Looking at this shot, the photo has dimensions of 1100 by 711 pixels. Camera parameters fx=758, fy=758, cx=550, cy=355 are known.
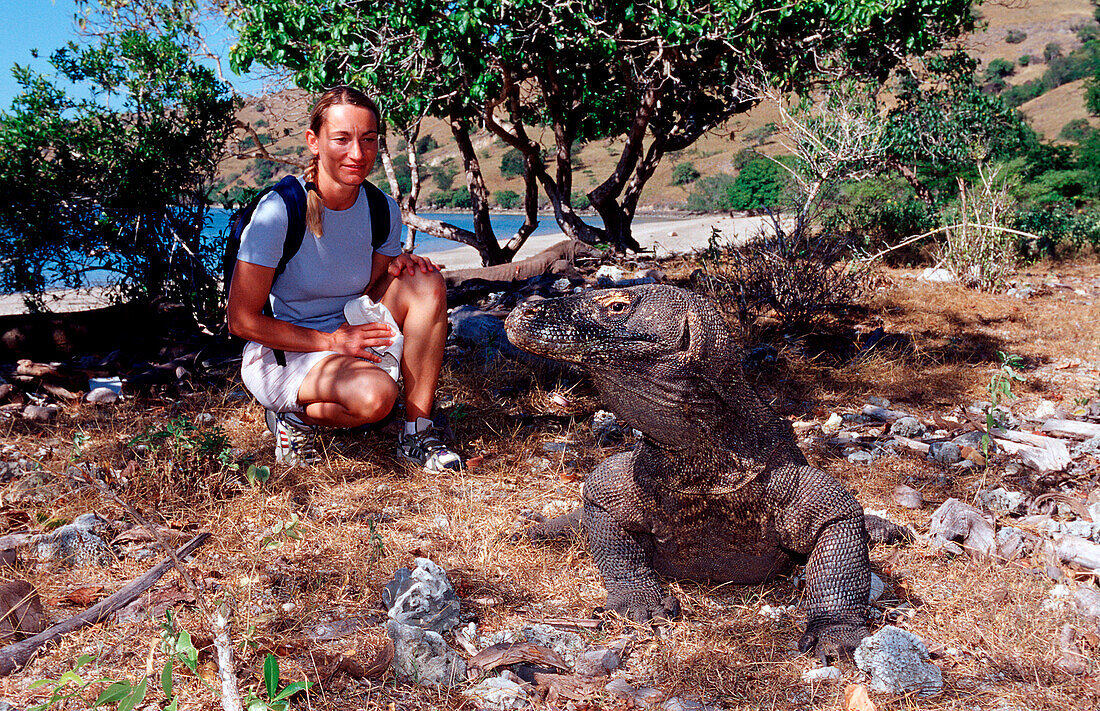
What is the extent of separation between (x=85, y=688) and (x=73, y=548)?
101 centimetres

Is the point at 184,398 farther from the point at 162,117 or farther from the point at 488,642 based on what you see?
the point at 488,642

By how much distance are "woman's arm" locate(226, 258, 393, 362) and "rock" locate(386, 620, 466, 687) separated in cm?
181

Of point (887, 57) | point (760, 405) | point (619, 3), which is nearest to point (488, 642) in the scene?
point (760, 405)

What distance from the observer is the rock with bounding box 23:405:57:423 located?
4.60m

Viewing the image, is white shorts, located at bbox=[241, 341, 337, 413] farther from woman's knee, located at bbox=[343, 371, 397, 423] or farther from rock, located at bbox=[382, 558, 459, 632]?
rock, located at bbox=[382, 558, 459, 632]

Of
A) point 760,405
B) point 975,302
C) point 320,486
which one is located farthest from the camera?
point 975,302

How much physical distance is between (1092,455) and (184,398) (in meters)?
5.32

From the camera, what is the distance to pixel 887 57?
988cm

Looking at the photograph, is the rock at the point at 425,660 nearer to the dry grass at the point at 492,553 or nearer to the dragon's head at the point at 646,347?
the dry grass at the point at 492,553

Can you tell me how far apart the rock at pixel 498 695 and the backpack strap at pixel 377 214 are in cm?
251

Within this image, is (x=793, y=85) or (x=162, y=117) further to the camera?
(x=793, y=85)

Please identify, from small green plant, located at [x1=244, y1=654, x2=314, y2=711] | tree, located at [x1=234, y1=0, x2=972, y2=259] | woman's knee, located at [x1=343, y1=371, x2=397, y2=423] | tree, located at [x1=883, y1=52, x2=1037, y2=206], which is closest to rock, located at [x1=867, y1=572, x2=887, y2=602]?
small green plant, located at [x1=244, y1=654, x2=314, y2=711]

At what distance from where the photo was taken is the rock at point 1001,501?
327 centimetres

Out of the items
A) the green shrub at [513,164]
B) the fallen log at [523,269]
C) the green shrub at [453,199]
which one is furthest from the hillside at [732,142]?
the fallen log at [523,269]
